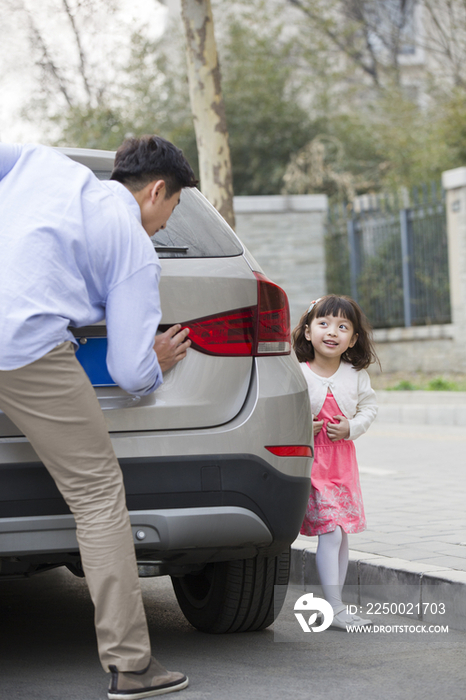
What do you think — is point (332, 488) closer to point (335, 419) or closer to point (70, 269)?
point (335, 419)

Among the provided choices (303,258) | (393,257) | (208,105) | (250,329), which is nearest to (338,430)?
(250,329)

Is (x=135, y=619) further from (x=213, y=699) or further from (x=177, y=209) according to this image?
(x=177, y=209)

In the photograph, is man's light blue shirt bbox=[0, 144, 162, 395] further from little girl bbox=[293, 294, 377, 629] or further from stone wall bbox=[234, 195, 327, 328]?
stone wall bbox=[234, 195, 327, 328]

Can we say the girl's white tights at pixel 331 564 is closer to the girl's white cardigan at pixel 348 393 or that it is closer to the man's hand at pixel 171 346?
the girl's white cardigan at pixel 348 393

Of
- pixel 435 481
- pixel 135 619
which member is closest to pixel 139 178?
pixel 135 619

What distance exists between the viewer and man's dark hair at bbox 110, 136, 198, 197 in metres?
2.81

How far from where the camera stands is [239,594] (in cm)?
338

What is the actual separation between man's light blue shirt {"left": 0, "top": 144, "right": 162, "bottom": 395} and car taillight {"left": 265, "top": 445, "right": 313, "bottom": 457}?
0.48 metres

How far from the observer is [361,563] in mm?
4141

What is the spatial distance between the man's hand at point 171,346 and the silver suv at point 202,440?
0.04 meters

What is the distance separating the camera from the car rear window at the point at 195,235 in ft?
9.91

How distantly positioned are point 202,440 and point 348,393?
116 cm

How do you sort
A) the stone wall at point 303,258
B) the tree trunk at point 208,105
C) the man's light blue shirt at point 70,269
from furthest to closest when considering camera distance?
the stone wall at point 303,258 → the tree trunk at point 208,105 → the man's light blue shirt at point 70,269

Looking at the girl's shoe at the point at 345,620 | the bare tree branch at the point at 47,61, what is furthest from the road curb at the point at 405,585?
the bare tree branch at the point at 47,61
